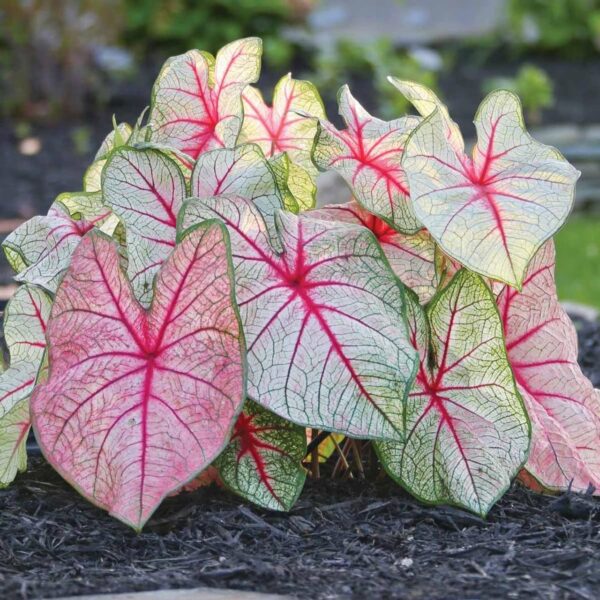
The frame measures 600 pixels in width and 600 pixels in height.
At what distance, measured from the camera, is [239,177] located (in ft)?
5.46

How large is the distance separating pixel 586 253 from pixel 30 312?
11.7 ft

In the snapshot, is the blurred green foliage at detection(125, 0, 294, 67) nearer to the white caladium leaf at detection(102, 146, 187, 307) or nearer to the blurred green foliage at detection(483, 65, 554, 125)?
the blurred green foliage at detection(483, 65, 554, 125)

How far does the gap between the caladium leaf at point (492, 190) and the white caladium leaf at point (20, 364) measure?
62 centimetres

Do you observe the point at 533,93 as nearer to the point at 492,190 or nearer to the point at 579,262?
the point at 579,262

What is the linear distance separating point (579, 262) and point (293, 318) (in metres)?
3.48

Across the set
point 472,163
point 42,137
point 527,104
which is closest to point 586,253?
point 527,104

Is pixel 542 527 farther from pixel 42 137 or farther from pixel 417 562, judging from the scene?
pixel 42 137

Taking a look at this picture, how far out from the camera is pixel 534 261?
1794 millimetres

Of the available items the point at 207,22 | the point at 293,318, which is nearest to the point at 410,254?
the point at 293,318

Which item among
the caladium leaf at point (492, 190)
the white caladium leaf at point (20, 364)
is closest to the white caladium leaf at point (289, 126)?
the caladium leaf at point (492, 190)

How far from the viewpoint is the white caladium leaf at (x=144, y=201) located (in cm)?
163

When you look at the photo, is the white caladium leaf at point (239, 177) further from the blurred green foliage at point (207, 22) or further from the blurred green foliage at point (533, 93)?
the blurred green foliage at point (207, 22)

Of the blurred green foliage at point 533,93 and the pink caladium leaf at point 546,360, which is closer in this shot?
the pink caladium leaf at point 546,360

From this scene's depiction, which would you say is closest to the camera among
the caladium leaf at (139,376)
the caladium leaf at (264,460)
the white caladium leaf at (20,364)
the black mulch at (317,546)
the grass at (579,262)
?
the black mulch at (317,546)
